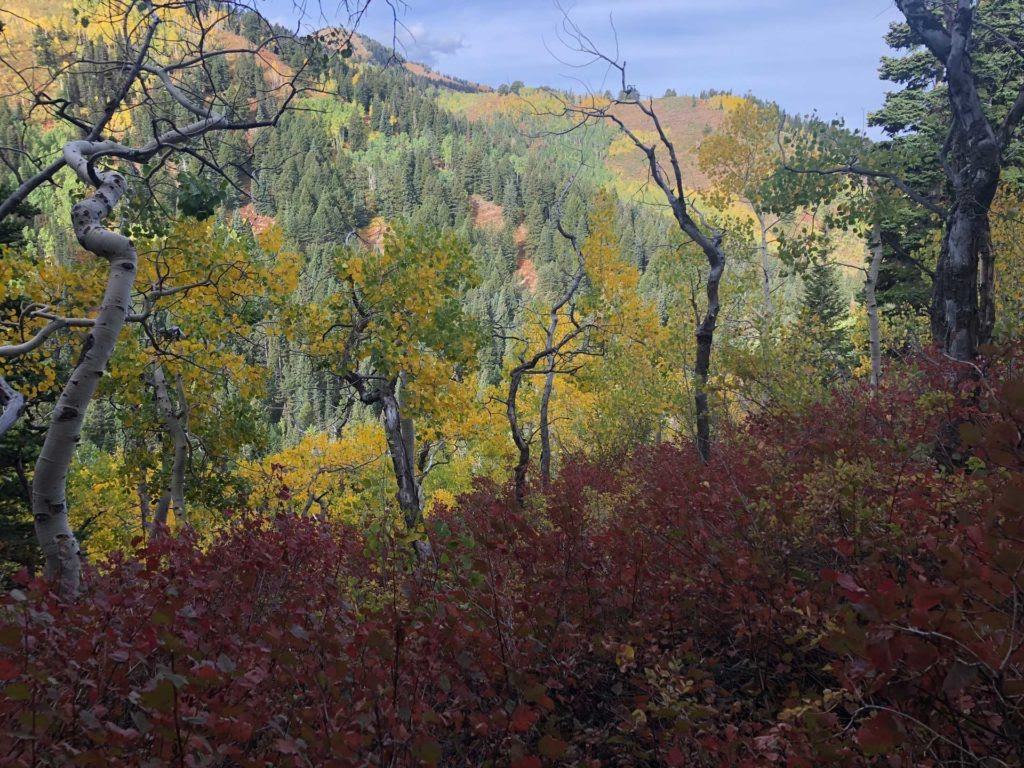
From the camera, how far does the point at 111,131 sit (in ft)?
18.8

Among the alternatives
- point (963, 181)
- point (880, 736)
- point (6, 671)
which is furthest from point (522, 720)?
point (963, 181)

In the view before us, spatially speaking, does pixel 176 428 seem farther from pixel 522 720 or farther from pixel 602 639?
pixel 522 720

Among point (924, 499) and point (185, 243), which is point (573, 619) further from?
point (185, 243)

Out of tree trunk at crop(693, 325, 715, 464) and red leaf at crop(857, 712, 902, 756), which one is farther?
tree trunk at crop(693, 325, 715, 464)

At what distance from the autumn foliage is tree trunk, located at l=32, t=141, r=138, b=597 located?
0.34 meters

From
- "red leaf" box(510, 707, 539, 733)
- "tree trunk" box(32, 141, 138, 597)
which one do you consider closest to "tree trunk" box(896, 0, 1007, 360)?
"red leaf" box(510, 707, 539, 733)

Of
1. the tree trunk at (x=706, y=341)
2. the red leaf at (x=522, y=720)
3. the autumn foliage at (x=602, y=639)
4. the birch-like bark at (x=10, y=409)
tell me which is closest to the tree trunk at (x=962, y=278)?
the autumn foliage at (x=602, y=639)

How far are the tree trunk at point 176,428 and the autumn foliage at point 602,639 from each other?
5429mm

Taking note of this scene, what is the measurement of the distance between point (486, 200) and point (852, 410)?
175 m

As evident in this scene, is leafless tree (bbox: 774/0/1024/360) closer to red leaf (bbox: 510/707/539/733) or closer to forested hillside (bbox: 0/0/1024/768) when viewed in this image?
forested hillside (bbox: 0/0/1024/768)

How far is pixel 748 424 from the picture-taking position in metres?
11.3

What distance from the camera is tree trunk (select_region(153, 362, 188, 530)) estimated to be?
1112 cm

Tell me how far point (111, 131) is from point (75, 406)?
2915 mm

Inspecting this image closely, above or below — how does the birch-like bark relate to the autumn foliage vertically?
above
